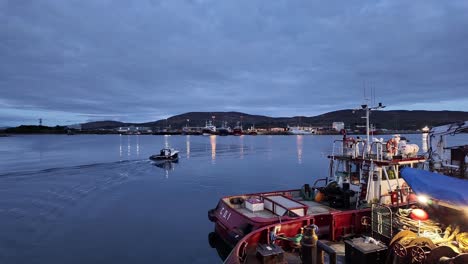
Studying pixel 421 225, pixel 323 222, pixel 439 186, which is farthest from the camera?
pixel 323 222

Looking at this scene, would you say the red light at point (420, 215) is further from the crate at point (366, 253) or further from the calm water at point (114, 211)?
the calm water at point (114, 211)

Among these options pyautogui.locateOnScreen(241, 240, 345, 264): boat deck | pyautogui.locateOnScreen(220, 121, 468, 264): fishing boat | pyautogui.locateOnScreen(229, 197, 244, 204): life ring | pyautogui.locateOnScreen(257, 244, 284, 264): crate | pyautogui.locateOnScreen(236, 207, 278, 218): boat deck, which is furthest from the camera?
pyautogui.locateOnScreen(229, 197, 244, 204): life ring

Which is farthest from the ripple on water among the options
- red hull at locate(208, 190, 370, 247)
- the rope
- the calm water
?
the rope

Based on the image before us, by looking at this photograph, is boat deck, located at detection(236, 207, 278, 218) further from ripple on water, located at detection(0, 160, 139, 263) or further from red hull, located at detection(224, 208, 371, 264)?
ripple on water, located at detection(0, 160, 139, 263)

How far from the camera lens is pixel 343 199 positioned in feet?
46.6

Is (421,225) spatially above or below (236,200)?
above

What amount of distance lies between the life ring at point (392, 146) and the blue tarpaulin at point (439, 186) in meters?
4.96

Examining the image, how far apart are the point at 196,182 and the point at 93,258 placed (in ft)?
67.8

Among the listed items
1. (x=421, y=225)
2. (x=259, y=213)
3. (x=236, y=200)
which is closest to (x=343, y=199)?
(x=259, y=213)

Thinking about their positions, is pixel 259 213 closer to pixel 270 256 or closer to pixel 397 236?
pixel 270 256

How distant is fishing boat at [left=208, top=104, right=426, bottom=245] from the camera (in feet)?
39.0

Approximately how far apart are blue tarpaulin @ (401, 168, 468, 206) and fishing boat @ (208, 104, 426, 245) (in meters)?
3.41

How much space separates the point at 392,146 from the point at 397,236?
827 centimetres

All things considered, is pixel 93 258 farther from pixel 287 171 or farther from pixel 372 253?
pixel 287 171
